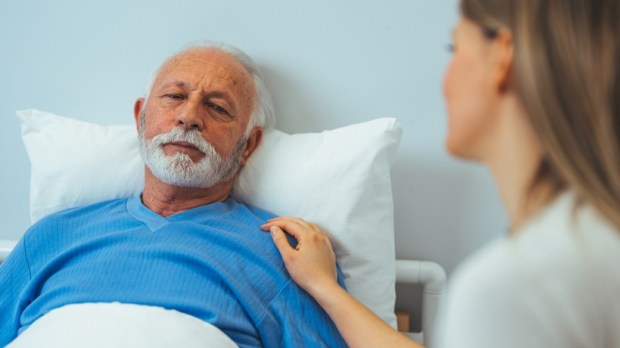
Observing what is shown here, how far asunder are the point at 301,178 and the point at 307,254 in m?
0.20

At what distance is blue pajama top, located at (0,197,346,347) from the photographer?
3.82ft

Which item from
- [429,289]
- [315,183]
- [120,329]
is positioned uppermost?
[315,183]

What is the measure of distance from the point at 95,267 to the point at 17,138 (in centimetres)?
63

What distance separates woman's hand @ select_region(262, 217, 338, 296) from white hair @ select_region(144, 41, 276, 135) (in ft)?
0.90

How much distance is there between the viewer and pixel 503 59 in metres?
0.60

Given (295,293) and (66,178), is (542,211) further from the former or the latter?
(66,178)

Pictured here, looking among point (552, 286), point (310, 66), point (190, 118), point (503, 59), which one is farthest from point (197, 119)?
point (552, 286)

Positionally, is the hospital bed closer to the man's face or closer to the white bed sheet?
the man's face

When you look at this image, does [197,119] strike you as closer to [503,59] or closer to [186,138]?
[186,138]

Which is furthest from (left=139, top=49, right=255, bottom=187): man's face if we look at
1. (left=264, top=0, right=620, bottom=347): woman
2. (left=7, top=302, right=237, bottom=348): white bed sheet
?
(left=264, top=0, right=620, bottom=347): woman

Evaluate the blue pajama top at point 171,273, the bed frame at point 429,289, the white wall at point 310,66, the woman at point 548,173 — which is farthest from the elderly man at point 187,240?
the woman at point 548,173

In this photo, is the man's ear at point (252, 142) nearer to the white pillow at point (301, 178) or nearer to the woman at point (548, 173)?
the white pillow at point (301, 178)

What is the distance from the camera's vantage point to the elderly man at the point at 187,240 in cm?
117

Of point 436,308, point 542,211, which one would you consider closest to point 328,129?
point 436,308
